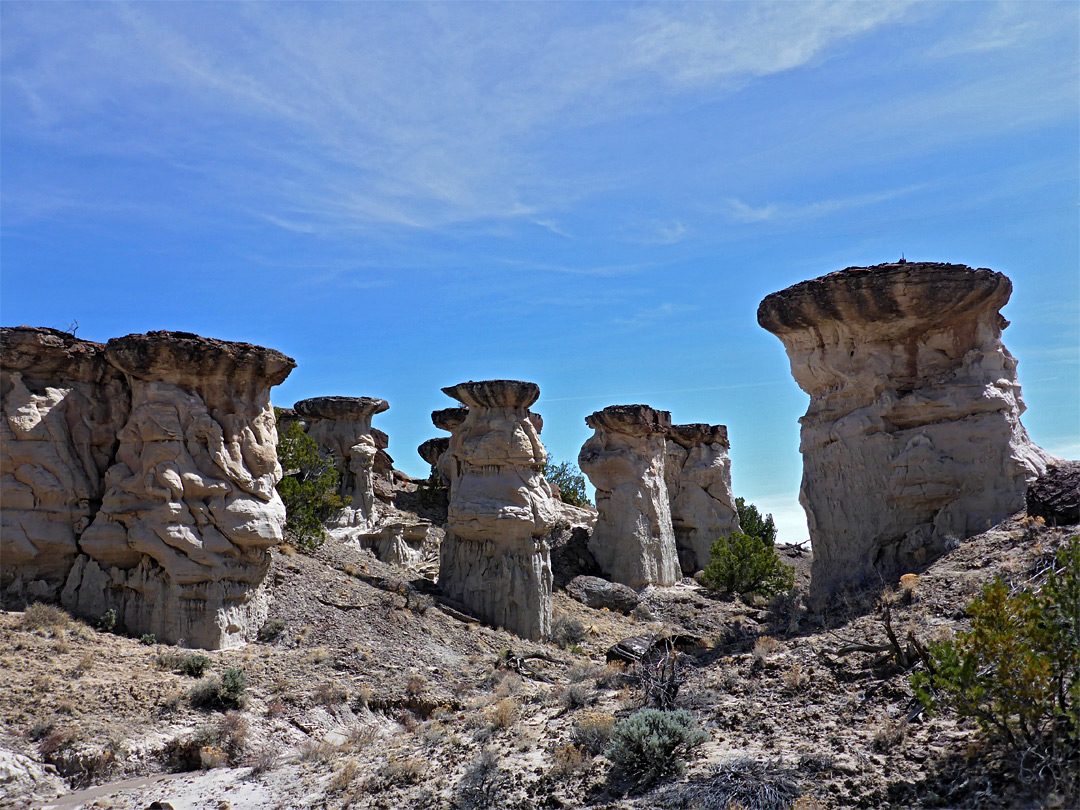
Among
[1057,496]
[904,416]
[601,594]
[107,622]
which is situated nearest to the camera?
[1057,496]

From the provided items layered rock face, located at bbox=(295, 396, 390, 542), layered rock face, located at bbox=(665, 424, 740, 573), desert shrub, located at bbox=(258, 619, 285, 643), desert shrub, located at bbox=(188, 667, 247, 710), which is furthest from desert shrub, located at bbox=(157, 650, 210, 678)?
layered rock face, located at bbox=(665, 424, 740, 573)

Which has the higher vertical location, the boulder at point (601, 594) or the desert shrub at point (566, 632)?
the boulder at point (601, 594)

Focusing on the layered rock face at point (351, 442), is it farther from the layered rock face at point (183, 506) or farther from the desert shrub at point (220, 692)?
the desert shrub at point (220, 692)

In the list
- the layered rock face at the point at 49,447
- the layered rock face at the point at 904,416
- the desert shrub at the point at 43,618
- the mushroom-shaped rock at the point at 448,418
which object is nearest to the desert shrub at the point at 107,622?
the desert shrub at the point at 43,618

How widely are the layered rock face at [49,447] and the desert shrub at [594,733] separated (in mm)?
10717

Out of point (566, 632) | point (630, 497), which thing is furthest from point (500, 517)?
point (630, 497)

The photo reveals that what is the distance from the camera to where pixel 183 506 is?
1639 centimetres

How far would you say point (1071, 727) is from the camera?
7207 mm

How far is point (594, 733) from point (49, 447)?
11772mm

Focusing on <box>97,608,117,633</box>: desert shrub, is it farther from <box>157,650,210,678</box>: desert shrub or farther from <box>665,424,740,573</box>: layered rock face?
<box>665,424,740,573</box>: layered rock face

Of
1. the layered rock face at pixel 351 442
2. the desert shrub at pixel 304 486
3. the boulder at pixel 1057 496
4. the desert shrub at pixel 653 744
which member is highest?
the layered rock face at pixel 351 442

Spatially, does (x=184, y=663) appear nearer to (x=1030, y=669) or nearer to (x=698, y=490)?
(x=1030, y=669)

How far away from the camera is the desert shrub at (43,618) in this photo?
14.7 meters

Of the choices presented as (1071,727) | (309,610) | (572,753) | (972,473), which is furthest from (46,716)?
(972,473)
